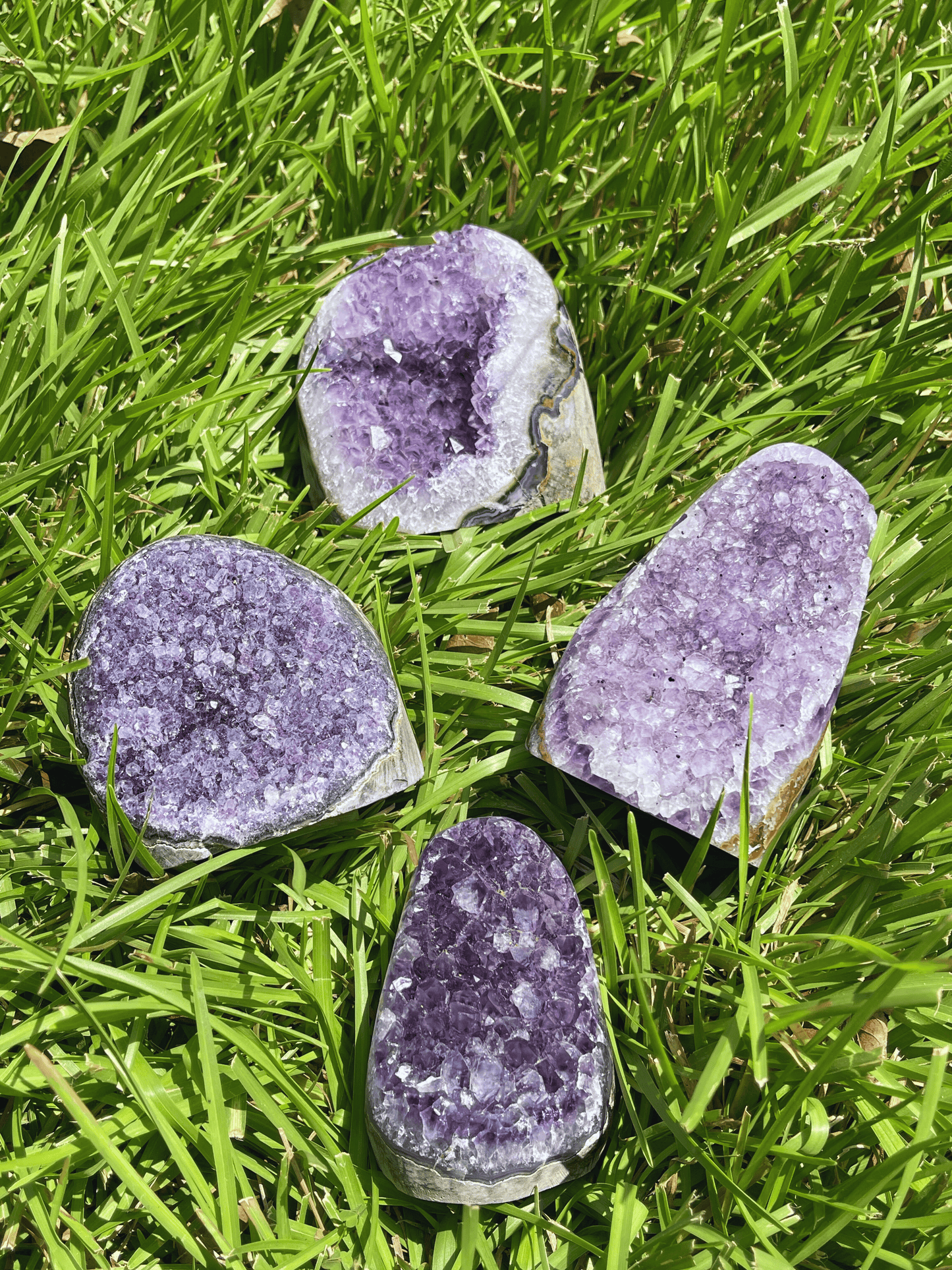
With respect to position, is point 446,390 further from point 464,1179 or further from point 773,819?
point 464,1179

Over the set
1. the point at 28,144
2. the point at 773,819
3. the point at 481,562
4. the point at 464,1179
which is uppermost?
the point at 28,144

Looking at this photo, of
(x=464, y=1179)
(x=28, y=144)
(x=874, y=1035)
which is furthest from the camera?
(x=28, y=144)

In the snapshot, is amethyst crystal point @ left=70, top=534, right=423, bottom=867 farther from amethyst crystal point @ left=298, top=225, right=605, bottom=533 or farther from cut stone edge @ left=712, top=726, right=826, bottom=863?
cut stone edge @ left=712, top=726, right=826, bottom=863

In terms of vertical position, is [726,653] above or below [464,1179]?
above

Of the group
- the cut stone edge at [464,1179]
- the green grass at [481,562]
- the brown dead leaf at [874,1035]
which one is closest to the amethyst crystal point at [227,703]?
the green grass at [481,562]

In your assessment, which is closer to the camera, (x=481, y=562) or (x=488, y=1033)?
(x=488, y=1033)

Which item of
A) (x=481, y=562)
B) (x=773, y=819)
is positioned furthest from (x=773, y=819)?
(x=481, y=562)

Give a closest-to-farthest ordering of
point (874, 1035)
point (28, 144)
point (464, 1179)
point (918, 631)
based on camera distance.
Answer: point (464, 1179) → point (874, 1035) → point (918, 631) → point (28, 144)

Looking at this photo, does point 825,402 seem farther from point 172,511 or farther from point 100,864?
point 100,864
